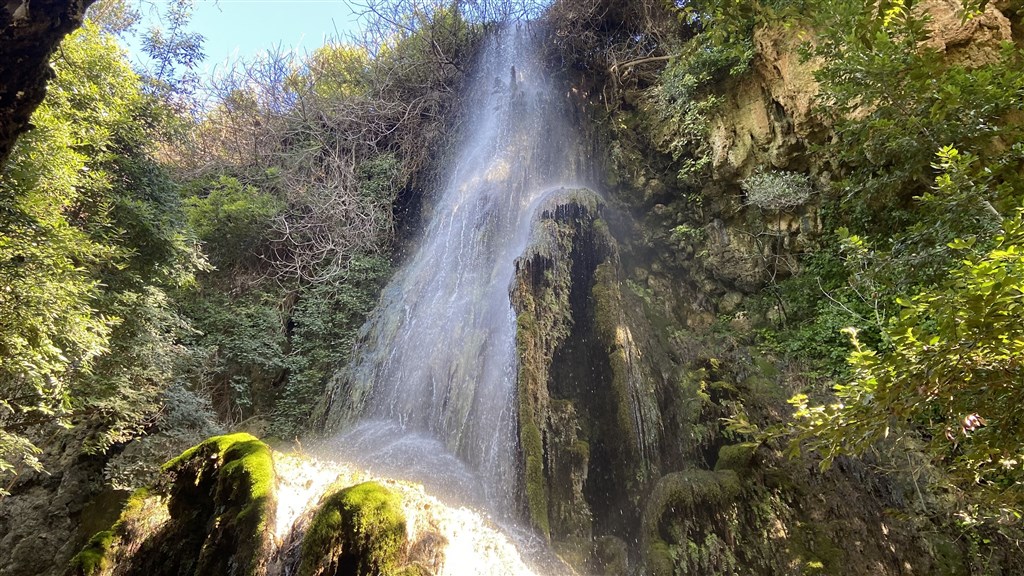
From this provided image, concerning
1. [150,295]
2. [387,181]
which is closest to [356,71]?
[387,181]

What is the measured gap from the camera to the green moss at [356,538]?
11.5 ft

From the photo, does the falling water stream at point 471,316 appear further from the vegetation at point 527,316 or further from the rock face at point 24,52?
the rock face at point 24,52

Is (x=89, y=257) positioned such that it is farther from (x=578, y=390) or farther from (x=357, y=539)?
(x=578, y=390)

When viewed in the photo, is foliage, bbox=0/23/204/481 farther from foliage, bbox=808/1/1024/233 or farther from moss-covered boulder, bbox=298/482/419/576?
foliage, bbox=808/1/1024/233

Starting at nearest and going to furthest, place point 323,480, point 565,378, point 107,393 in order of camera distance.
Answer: point 323,480
point 107,393
point 565,378

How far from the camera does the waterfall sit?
7121 millimetres

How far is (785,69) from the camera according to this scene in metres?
7.77

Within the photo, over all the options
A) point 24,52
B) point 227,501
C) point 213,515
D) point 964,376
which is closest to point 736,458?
point 964,376

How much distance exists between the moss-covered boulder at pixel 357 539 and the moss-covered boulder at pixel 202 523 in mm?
614

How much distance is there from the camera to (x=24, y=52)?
2.22 m

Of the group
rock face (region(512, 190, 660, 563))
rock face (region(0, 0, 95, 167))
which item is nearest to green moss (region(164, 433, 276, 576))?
rock face (region(0, 0, 95, 167))

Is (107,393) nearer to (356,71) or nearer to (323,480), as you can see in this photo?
(323,480)

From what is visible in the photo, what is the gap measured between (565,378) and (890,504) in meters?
4.11

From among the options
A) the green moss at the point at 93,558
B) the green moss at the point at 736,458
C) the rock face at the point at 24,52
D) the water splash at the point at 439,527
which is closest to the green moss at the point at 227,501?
the water splash at the point at 439,527
